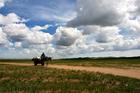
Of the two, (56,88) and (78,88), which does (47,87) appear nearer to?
(56,88)

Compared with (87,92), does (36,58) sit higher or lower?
higher

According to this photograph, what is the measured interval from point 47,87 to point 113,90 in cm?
577

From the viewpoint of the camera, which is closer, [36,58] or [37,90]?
[37,90]

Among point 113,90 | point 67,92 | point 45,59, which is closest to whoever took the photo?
point 67,92

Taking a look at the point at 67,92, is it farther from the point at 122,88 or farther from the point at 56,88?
the point at 122,88

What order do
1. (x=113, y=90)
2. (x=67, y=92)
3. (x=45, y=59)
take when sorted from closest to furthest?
(x=67, y=92) < (x=113, y=90) < (x=45, y=59)

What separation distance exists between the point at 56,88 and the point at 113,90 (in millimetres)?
4798

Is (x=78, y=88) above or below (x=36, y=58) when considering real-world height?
below

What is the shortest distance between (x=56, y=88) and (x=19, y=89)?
3101 mm

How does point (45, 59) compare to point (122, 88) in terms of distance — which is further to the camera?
point (45, 59)

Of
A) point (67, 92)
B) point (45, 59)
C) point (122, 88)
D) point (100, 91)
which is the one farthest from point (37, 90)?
point (45, 59)

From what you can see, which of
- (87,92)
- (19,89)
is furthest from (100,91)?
(19,89)

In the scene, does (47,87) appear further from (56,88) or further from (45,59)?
(45,59)

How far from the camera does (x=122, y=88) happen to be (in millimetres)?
27031
